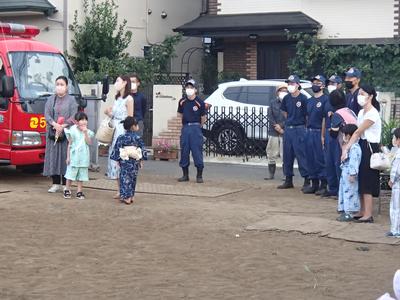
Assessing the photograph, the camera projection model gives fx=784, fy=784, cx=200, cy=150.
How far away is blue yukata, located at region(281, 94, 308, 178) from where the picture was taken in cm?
1278

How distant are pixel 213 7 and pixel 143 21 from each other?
8.35ft

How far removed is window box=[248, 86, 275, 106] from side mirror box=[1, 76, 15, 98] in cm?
657

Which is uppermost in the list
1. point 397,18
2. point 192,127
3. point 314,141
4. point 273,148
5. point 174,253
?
point 397,18

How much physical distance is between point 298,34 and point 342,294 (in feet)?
49.4

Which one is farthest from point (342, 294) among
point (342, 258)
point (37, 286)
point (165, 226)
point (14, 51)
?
point (14, 51)

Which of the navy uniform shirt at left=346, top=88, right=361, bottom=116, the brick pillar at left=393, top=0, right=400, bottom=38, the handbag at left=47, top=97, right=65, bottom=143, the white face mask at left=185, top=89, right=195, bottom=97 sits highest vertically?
the brick pillar at left=393, top=0, right=400, bottom=38

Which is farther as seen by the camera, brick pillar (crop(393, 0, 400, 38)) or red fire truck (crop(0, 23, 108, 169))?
brick pillar (crop(393, 0, 400, 38))

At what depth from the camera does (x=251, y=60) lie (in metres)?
22.8

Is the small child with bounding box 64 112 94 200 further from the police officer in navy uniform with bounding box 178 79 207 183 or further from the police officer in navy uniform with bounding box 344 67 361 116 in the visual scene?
the police officer in navy uniform with bounding box 344 67 361 116

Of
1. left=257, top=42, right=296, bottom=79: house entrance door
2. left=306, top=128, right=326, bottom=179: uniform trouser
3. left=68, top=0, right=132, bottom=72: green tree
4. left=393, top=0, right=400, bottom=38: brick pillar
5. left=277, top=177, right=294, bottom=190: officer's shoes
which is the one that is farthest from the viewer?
left=257, top=42, right=296, bottom=79: house entrance door

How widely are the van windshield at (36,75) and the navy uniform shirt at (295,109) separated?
3910 mm

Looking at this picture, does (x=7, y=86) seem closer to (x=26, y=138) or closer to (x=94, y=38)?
(x=26, y=138)

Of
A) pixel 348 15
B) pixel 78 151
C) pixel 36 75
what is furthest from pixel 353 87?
pixel 348 15

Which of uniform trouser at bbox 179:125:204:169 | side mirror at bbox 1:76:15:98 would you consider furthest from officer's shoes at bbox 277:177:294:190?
side mirror at bbox 1:76:15:98
